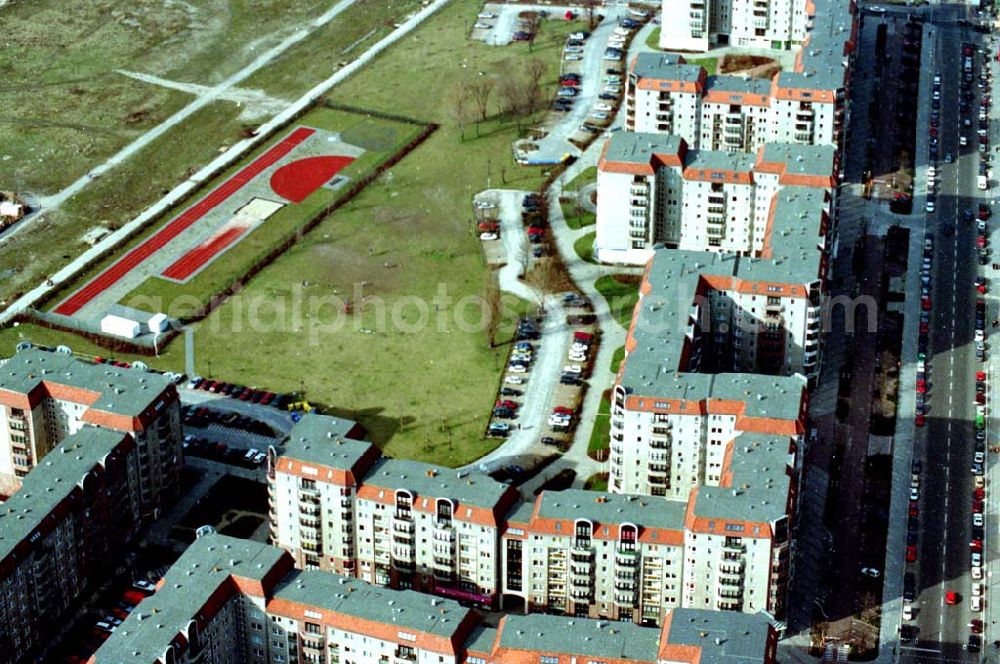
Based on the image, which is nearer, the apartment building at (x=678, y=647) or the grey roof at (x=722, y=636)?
the grey roof at (x=722, y=636)

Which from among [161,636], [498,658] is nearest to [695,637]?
[498,658]

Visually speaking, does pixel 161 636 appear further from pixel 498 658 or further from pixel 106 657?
pixel 498 658

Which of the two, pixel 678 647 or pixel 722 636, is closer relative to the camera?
pixel 678 647

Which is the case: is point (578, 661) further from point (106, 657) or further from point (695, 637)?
point (106, 657)

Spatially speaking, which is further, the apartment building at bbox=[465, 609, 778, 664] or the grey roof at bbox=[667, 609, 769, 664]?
the apartment building at bbox=[465, 609, 778, 664]

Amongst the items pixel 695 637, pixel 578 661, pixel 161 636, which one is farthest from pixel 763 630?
pixel 161 636

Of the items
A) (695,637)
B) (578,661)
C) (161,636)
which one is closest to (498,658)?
(578,661)
